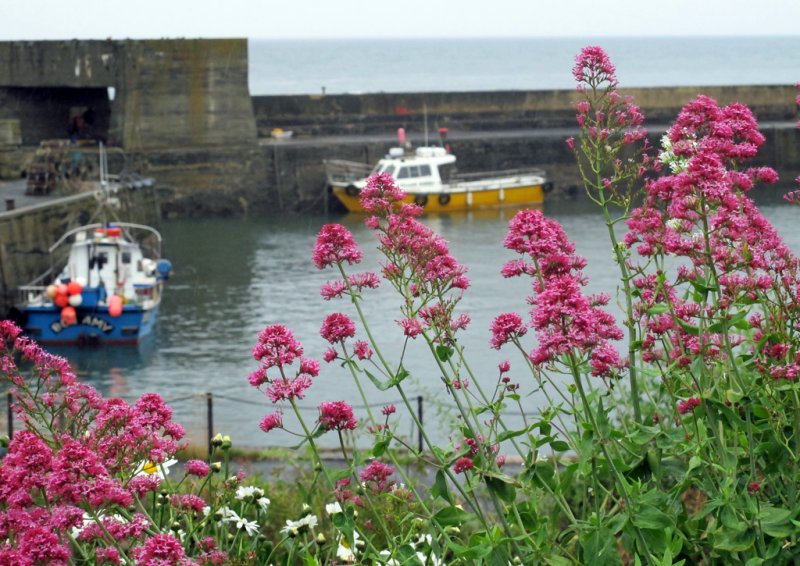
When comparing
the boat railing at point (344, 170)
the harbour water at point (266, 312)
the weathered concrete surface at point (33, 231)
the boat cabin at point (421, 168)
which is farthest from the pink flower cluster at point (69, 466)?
the boat railing at point (344, 170)

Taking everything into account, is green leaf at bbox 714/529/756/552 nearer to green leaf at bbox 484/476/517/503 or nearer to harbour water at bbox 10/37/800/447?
green leaf at bbox 484/476/517/503

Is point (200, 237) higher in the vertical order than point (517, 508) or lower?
lower

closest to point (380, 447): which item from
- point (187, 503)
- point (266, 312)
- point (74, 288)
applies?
point (187, 503)

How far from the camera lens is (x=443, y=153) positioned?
43.5 metres

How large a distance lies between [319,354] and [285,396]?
20.0m

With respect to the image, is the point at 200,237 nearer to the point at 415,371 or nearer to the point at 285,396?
the point at 415,371

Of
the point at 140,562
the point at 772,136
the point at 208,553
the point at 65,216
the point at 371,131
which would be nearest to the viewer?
the point at 140,562

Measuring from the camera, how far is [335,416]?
346 centimetres

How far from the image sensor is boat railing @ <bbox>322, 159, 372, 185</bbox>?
43.3 metres

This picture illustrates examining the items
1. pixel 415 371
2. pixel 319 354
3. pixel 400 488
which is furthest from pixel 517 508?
pixel 319 354

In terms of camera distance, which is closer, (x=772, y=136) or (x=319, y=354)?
(x=319, y=354)

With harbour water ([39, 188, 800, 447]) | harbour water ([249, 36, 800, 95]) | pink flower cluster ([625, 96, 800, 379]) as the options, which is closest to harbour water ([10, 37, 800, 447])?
harbour water ([39, 188, 800, 447])

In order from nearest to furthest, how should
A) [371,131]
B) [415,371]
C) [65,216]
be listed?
[415,371] < [65,216] < [371,131]

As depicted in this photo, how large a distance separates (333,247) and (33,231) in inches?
1042
